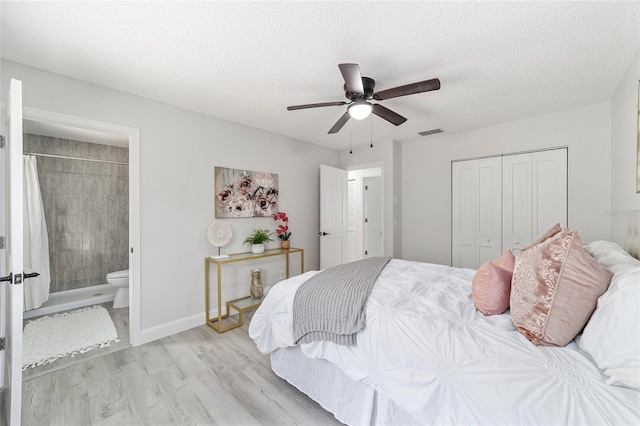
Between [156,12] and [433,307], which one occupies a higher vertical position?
[156,12]

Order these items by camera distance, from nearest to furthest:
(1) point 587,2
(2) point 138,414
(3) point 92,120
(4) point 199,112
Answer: (1) point 587,2, (2) point 138,414, (3) point 92,120, (4) point 199,112

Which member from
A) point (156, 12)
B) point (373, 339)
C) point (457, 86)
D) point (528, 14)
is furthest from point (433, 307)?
point (156, 12)

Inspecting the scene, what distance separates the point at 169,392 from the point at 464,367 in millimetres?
1985

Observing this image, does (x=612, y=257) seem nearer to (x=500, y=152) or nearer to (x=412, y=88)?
(x=412, y=88)

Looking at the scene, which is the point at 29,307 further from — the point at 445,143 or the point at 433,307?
the point at 445,143

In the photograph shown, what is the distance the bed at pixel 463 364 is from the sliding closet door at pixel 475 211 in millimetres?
1763

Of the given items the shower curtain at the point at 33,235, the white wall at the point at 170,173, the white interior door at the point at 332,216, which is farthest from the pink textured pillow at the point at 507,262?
the shower curtain at the point at 33,235

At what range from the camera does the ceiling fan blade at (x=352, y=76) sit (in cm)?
165

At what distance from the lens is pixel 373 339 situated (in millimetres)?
1464

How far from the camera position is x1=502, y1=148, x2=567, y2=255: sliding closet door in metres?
3.07

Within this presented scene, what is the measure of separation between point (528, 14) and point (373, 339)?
2019mm

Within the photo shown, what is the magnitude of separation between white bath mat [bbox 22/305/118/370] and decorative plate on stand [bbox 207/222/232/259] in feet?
4.23

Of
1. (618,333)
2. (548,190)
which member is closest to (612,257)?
(618,333)

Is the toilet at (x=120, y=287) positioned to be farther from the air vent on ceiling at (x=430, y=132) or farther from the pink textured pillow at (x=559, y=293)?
the air vent on ceiling at (x=430, y=132)
